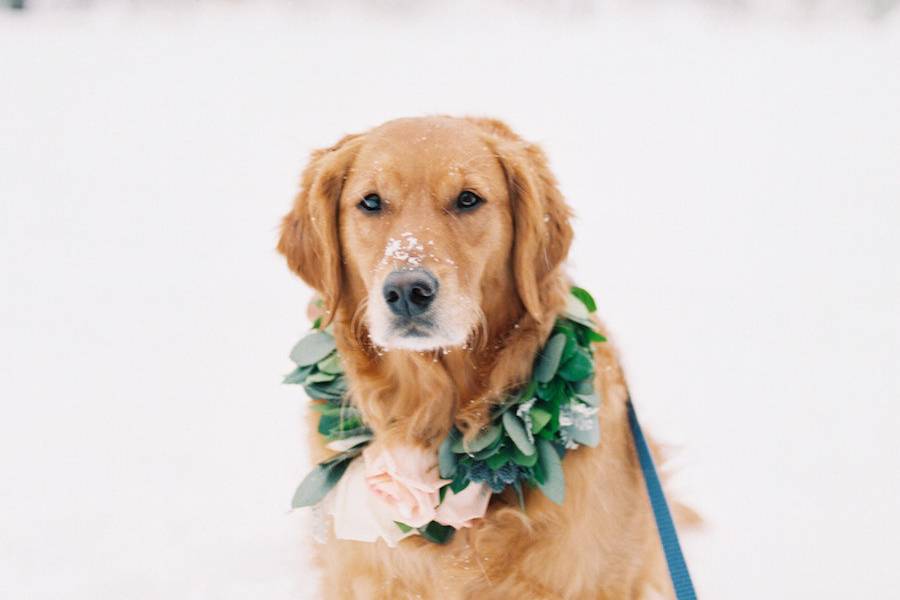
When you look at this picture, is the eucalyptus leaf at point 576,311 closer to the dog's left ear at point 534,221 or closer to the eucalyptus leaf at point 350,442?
the dog's left ear at point 534,221

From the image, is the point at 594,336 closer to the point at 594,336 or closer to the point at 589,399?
the point at 594,336

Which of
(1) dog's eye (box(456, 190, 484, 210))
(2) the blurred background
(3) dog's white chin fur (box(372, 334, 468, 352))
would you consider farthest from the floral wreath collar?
(2) the blurred background

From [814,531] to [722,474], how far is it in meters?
0.46

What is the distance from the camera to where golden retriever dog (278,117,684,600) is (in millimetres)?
2494

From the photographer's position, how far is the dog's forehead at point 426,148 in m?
2.49

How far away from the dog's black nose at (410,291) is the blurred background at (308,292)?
1212mm

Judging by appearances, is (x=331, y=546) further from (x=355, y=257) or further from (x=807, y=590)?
(x=807, y=590)

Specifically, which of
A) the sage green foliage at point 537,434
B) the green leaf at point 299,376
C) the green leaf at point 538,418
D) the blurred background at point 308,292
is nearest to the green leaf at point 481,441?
the sage green foliage at point 537,434

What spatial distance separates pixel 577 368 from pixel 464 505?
54 cm

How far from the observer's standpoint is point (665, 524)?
250 cm

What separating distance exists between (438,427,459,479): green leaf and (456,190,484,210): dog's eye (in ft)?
2.30

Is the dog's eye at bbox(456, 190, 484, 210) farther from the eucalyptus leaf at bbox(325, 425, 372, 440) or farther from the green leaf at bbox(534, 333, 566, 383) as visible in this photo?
the eucalyptus leaf at bbox(325, 425, 372, 440)

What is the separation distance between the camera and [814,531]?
3334 mm

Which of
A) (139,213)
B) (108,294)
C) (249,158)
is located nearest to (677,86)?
(249,158)
